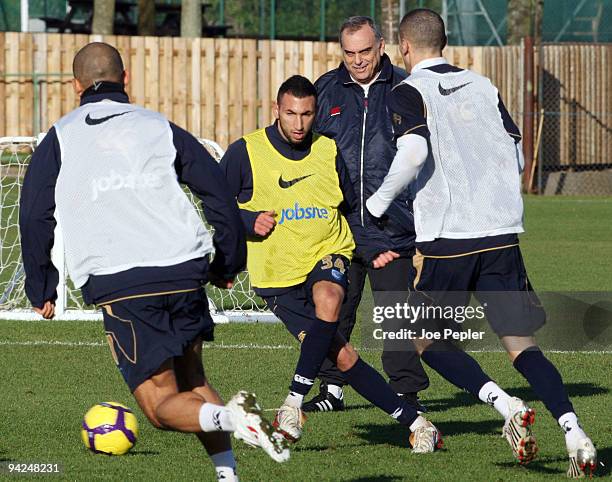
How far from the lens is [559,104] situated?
28859 millimetres

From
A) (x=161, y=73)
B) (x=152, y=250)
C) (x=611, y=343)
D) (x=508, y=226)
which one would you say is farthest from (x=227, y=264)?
(x=161, y=73)

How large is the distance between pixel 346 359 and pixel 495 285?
98 cm

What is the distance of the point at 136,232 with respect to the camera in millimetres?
5379

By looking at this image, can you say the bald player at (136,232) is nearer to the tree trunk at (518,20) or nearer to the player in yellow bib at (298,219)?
the player in yellow bib at (298,219)

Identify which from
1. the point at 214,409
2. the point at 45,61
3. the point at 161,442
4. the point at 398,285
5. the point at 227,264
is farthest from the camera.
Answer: the point at 45,61

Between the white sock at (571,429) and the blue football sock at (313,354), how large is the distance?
133 cm

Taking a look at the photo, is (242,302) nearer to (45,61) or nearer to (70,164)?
(70,164)

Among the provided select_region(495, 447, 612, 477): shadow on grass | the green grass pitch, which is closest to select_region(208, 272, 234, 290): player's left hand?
the green grass pitch

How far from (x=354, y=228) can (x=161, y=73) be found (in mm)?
20506

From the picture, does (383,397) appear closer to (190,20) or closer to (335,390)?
(335,390)

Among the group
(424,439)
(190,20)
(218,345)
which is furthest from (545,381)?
(190,20)

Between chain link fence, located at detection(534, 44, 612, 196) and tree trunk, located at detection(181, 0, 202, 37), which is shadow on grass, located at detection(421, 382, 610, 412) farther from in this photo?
tree trunk, located at detection(181, 0, 202, 37)

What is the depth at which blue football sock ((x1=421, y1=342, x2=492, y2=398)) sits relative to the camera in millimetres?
6986

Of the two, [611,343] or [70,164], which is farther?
[611,343]
